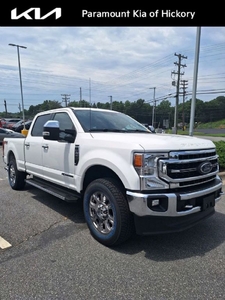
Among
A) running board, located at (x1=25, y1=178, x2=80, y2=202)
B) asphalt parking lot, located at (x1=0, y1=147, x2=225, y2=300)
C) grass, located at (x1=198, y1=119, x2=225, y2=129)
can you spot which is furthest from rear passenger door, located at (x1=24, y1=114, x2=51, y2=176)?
grass, located at (x1=198, y1=119, x2=225, y2=129)

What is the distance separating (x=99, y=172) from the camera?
3.59 m

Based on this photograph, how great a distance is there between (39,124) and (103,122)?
70.0 inches

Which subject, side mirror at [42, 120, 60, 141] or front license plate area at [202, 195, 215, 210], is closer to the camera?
front license plate area at [202, 195, 215, 210]

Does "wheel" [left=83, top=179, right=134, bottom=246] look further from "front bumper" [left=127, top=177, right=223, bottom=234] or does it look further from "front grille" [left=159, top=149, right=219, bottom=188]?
"front grille" [left=159, top=149, right=219, bottom=188]

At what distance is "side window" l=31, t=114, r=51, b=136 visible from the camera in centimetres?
510

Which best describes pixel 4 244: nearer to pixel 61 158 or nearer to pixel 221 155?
pixel 61 158

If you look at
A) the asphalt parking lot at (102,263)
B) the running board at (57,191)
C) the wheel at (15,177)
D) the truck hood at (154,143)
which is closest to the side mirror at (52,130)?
the truck hood at (154,143)

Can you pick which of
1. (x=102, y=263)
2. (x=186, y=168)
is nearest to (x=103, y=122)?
(x=186, y=168)

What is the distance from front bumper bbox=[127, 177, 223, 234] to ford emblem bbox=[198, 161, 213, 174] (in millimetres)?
256

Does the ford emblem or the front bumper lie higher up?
the ford emblem

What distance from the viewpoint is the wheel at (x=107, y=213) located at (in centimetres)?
303

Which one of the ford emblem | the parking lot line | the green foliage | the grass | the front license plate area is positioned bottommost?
the grass

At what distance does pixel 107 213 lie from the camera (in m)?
3.28

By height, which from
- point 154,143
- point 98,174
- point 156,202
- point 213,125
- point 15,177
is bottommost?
point 213,125
